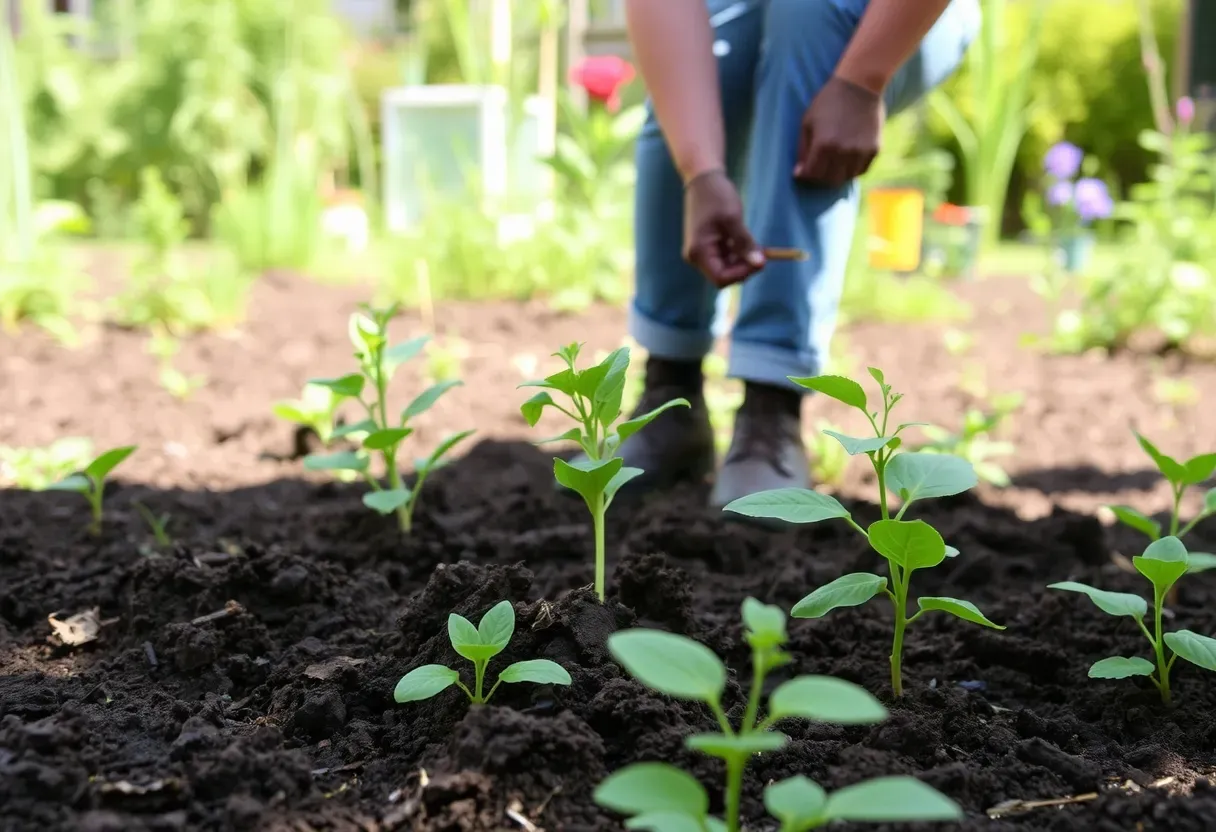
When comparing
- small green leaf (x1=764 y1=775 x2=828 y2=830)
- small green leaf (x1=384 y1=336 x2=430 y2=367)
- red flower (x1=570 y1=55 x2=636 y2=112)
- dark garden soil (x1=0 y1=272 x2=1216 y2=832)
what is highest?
red flower (x1=570 y1=55 x2=636 y2=112)

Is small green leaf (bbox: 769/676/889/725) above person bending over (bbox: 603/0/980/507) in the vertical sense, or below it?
below

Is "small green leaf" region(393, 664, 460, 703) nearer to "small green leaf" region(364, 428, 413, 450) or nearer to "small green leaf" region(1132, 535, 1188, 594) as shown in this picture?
"small green leaf" region(364, 428, 413, 450)

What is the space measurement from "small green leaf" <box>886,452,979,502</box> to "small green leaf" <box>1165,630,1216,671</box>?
230mm

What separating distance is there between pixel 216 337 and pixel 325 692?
103 inches

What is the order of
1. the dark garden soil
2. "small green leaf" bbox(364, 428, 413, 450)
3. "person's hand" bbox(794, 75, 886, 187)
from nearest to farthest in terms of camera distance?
the dark garden soil, "small green leaf" bbox(364, 428, 413, 450), "person's hand" bbox(794, 75, 886, 187)

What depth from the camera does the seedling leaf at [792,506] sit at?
0.97 m

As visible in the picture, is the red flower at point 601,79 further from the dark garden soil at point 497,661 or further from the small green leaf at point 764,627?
the small green leaf at point 764,627

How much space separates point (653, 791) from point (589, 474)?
438 millimetres

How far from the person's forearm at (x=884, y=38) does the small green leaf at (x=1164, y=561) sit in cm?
87

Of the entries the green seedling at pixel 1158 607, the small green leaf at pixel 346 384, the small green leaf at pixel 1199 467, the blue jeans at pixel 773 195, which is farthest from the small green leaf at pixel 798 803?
the blue jeans at pixel 773 195

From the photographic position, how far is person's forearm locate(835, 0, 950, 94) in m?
1.54

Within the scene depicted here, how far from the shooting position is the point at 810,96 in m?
1.72

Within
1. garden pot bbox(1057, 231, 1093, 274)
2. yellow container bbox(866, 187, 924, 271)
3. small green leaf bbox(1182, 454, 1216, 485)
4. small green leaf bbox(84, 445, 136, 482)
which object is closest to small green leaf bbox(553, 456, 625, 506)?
small green leaf bbox(1182, 454, 1216, 485)

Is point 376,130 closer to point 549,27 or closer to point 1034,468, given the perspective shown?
point 549,27
